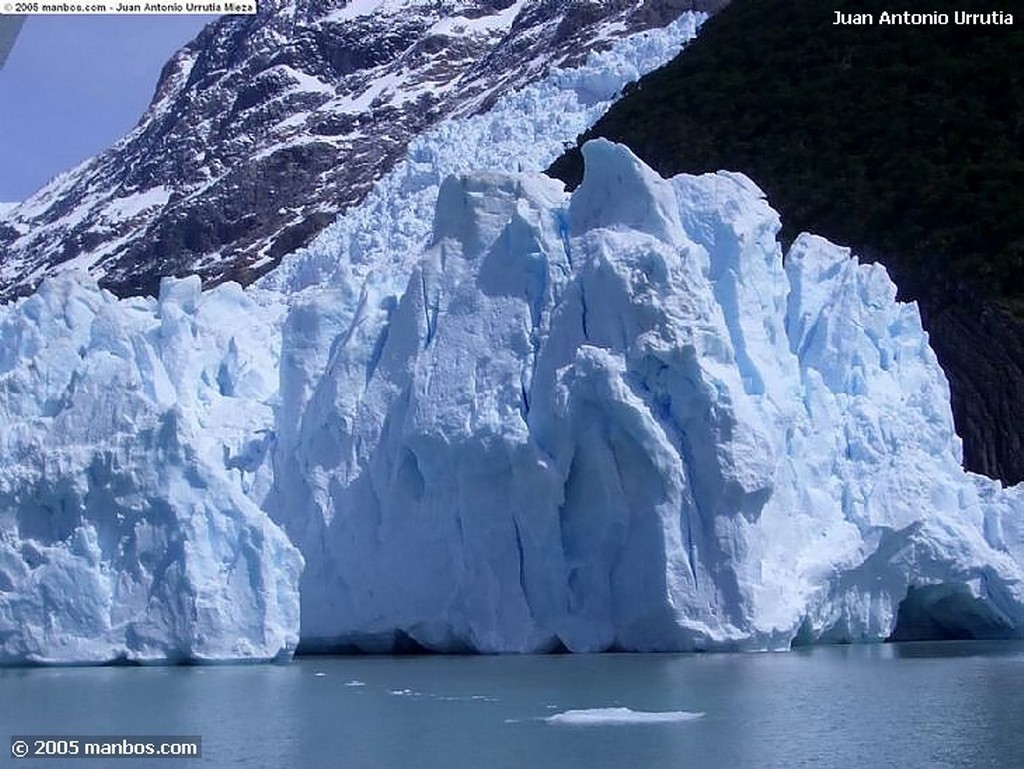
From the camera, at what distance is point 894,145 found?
117 ft

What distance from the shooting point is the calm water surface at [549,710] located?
11.0 meters

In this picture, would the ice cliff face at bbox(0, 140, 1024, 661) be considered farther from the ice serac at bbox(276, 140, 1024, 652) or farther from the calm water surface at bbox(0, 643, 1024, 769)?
the calm water surface at bbox(0, 643, 1024, 769)

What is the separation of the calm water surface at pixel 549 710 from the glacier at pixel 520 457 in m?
0.65

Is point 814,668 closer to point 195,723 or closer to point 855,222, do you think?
point 195,723

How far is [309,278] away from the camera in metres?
36.5

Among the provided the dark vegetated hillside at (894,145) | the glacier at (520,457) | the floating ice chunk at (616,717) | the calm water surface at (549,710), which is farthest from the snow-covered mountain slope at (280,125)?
the floating ice chunk at (616,717)

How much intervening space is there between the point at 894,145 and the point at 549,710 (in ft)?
82.6

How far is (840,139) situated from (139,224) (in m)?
43.8

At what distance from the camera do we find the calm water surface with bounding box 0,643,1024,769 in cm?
1105

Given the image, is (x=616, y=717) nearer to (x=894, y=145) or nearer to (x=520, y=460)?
(x=520, y=460)

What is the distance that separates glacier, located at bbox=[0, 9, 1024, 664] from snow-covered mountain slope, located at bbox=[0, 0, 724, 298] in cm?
3062

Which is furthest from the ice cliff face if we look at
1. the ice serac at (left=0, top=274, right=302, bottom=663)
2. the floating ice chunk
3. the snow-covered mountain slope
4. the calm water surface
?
the snow-covered mountain slope

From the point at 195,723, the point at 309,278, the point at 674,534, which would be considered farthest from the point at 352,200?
the point at 195,723

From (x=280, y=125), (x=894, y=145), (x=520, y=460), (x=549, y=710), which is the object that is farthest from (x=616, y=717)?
(x=280, y=125)
